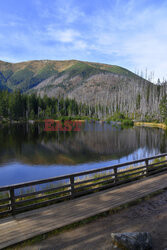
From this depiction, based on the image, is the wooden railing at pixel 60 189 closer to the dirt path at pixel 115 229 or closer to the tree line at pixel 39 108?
the dirt path at pixel 115 229

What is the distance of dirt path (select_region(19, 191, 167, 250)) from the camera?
6102 mm

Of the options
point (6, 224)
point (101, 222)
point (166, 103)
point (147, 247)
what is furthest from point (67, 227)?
point (166, 103)

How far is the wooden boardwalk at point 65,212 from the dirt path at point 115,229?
0.54 metres

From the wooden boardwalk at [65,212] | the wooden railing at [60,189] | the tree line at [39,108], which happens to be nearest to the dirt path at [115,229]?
the wooden boardwalk at [65,212]

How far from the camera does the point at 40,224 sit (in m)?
7.14

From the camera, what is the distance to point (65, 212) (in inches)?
318

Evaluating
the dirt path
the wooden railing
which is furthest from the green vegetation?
the dirt path

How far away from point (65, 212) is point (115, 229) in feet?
7.68

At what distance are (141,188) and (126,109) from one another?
12517 cm

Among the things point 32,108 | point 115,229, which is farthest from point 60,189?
point 32,108

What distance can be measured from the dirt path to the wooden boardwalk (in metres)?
0.54

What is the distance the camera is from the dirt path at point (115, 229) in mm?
6102

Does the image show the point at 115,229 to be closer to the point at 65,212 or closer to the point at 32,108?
the point at 65,212

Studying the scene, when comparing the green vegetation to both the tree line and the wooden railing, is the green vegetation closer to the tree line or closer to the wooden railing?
the tree line
